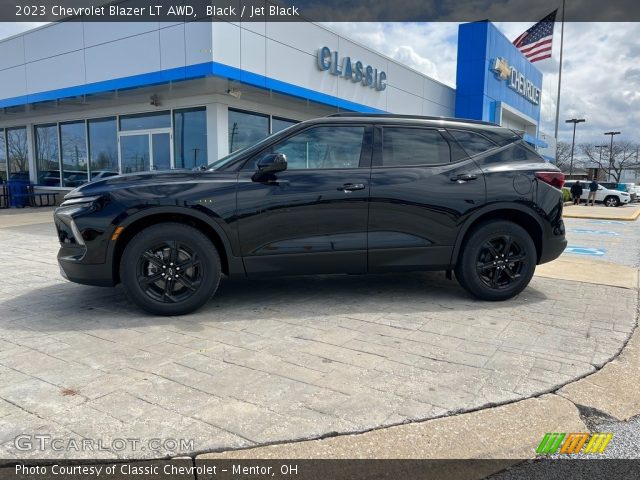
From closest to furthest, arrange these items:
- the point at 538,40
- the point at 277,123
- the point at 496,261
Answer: the point at 496,261, the point at 277,123, the point at 538,40

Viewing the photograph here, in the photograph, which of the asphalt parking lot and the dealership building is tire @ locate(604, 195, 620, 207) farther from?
the asphalt parking lot

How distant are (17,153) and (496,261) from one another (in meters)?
19.5

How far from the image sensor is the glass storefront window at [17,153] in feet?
58.4

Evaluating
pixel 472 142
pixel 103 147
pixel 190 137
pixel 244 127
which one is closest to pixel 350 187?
pixel 472 142

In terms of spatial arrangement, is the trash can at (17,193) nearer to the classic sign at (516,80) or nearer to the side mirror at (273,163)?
the side mirror at (273,163)

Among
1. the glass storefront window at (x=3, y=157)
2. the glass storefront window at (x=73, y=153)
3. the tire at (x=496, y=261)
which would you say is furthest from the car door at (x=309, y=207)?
the glass storefront window at (x=3, y=157)

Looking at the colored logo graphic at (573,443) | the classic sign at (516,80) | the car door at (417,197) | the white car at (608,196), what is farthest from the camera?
the white car at (608,196)

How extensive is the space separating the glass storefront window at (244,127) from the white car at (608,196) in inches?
1014

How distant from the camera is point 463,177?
458 cm

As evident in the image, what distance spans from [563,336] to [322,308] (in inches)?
82.5

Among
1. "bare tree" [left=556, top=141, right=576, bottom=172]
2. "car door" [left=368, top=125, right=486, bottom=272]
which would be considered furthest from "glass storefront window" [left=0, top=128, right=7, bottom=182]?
"bare tree" [left=556, top=141, right=576, bottom=172]

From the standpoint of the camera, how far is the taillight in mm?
4715

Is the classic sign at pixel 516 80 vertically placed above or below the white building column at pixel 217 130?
above

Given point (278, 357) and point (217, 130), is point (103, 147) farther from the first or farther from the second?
point (278, 357)
